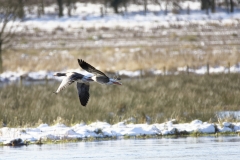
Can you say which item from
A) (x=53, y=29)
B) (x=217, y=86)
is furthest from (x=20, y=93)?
(x=53, y=29)

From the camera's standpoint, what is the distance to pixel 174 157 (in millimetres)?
14219

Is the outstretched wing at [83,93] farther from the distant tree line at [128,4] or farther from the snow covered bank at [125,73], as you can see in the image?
the distant tree line at [128,4]

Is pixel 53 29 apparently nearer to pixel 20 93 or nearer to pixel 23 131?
pixel 20 93

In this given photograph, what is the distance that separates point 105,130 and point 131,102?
202 inches

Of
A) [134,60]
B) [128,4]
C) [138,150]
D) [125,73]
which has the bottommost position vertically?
[138,150]

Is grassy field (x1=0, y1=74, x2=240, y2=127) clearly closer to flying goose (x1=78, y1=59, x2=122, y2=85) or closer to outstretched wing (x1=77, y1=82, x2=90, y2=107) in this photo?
outstretched wing (x1=77, y1=82, x2=90, y2=107)

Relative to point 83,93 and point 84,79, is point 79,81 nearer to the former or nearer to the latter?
point 84,79

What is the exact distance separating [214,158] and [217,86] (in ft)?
42.6

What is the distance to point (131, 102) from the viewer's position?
75.5 feet

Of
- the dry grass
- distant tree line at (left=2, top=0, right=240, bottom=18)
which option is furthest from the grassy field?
distant tree line at (left=2, top=0, right=240, bottom=18)

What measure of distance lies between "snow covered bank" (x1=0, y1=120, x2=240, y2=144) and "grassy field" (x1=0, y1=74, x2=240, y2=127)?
0.77m

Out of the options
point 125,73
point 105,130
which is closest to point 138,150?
point 105,130

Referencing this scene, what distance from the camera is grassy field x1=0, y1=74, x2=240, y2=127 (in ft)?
65.2

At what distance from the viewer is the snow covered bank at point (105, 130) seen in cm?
1753
